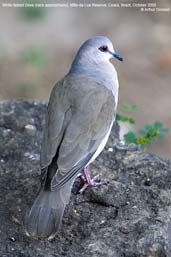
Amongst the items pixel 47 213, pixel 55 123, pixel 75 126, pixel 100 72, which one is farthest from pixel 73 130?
pixel 100 72

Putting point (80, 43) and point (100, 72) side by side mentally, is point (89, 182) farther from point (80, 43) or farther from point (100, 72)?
point (80, 43)

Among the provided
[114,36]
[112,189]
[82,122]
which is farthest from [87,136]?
[114,36]

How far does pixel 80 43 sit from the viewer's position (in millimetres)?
9578

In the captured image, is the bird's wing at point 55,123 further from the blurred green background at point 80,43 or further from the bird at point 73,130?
the blurred green background at point 80,43

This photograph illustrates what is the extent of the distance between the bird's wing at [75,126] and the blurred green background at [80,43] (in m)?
3.15

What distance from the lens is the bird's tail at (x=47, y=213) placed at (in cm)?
453

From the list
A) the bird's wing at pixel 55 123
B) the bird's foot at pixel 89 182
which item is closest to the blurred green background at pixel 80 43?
the bird's foot at pixel 89 182

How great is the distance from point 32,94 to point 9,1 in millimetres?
1675

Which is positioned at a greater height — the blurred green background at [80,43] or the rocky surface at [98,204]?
the rocky surface at [98,204]

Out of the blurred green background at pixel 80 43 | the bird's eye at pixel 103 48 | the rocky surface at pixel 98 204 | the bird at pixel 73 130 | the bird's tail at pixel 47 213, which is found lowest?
the blurred green background at pixel 80 43

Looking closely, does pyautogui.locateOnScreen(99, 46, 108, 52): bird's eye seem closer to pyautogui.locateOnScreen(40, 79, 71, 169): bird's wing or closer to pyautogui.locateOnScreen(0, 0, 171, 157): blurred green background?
pyautogui.locateOnScreen(40, 79, 71, 169): bird's wing

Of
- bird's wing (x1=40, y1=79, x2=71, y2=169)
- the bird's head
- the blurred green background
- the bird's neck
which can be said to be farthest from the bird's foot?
the blurred green background

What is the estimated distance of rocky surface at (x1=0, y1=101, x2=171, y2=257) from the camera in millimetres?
4582

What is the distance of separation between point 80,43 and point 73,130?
478 cm
